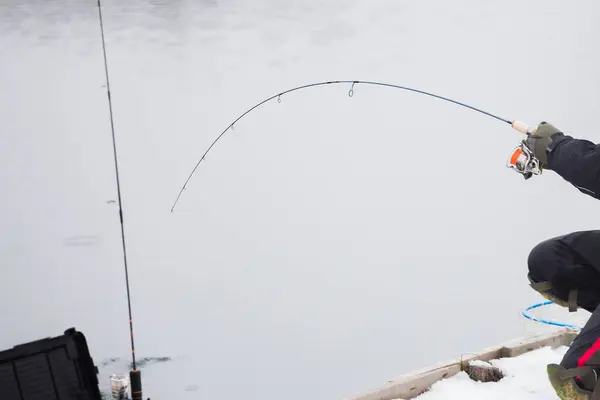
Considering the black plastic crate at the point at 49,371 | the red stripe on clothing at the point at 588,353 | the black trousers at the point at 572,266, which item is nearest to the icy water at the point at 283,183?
the black plastic crate at the point at 49,371

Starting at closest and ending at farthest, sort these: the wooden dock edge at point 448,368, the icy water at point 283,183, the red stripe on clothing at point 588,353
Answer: the red stripe on clothing at point 588,353, the wooden dock edge at point 448,368, the icy water at point 283,183

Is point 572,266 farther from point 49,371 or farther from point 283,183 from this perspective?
point 283,183

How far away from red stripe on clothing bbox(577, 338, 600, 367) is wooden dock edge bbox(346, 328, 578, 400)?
0.64 metres

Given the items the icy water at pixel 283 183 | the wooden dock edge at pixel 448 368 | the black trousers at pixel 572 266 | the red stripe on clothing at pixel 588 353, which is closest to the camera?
the red stripe on clothing at pixel 588 353

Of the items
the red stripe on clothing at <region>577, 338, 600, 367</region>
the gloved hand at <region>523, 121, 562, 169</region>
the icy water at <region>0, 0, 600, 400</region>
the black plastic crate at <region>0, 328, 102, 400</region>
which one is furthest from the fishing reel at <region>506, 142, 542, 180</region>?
the icy water at <region>0, 0, 600, 400</region>

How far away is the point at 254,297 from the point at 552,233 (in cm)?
195

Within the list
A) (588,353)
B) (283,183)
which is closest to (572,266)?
(588,353)

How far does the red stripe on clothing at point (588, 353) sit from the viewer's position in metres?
1.31

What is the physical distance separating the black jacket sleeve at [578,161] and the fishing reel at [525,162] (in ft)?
0.27

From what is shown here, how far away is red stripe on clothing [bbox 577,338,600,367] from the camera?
1.31 meters

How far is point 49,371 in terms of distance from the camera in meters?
1.44

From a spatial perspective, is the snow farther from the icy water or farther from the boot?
the icy water

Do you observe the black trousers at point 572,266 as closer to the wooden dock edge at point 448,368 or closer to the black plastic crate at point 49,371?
the wooden dock edge at point 448,368

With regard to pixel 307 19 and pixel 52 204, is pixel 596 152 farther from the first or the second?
pixel 307 19
